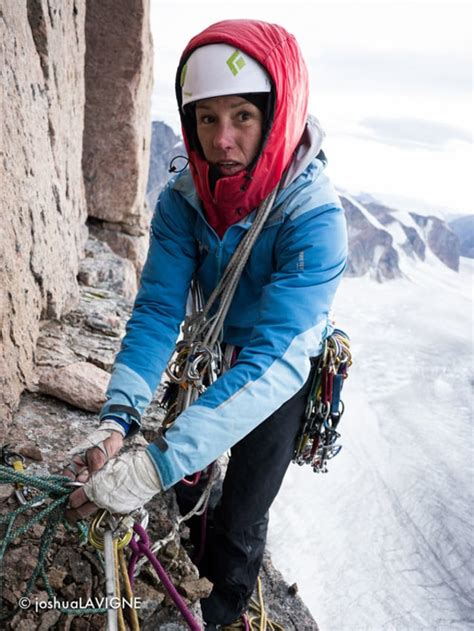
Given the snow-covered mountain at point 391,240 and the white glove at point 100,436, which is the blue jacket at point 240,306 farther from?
the snow-covered mountain at point 391,240

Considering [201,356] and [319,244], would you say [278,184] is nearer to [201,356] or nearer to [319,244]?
[319,244]

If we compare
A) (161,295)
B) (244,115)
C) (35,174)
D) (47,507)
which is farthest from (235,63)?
(35,174)

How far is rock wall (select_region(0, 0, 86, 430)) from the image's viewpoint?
2408 mm

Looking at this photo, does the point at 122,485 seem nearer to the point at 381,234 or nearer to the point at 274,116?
the point at 274,116

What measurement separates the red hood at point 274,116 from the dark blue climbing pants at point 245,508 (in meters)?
0.78

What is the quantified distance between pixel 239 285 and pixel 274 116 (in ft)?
2.01

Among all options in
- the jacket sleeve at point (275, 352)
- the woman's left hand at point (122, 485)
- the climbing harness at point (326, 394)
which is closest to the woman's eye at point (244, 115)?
the jacket sleeve at point (275, 352)

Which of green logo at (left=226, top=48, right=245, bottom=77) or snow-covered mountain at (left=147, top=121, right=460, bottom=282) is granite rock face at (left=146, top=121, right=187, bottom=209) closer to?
snow-covered mountain at (left=147, top=121, right=460, bottom=282)

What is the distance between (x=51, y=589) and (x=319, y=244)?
1406mm

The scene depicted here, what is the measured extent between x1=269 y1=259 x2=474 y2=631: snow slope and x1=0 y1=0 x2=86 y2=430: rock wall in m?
13.4

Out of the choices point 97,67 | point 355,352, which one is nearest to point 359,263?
point 355,352

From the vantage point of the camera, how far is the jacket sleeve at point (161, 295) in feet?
6.04

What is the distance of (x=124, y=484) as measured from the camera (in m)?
1.36

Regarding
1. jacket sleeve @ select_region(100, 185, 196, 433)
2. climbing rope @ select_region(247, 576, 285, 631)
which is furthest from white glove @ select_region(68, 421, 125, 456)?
climbing rope @ select_region(247, 576, 285, 631)
